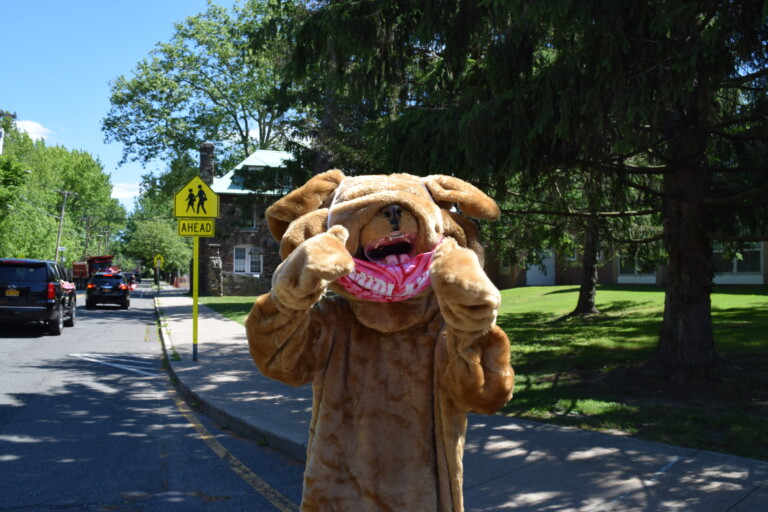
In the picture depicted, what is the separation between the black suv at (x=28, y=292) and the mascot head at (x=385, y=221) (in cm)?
1546

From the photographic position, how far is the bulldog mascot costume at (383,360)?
2168mm

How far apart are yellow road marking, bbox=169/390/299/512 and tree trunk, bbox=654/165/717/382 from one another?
19.4 feet

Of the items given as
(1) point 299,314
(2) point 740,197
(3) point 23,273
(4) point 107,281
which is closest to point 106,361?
(3) point 23,273

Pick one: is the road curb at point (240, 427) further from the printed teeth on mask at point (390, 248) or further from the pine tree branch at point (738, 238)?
the pine tree branch at point (738, 238)

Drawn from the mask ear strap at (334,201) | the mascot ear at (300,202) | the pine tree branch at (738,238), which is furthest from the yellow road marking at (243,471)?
the pine tree branch at (738,238)

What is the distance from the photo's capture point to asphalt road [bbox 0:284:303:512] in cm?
504

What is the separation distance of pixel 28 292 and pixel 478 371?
53.4 feet

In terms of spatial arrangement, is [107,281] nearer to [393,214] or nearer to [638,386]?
[638,386]

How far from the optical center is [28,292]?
15.6m

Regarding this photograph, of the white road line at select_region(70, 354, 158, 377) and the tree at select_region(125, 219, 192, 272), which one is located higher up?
the tree at select_region(125, 219, 192, 272)

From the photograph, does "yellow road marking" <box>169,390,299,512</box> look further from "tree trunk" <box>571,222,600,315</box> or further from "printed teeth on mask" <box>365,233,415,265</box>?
"tree trunk" <box>571,222,600,315</box>

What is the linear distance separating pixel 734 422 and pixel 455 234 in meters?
5.79

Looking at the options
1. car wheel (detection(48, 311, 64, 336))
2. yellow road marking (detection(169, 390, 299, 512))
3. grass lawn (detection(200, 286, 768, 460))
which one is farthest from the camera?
car wheel (detection(48, 311, 64, 336))

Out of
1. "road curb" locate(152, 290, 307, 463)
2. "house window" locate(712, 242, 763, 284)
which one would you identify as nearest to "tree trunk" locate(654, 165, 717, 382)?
"road curb" locate(152, 290, 307, 463)
